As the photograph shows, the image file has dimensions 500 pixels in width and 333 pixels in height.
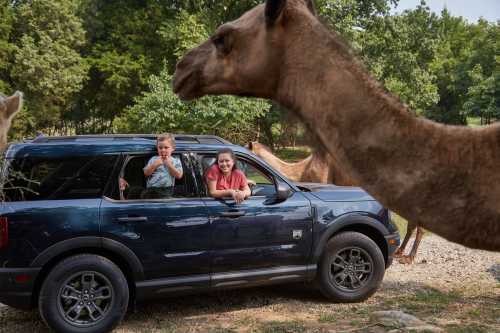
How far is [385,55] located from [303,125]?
26.6 meters

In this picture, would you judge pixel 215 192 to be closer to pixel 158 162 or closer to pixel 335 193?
pixel 158 162

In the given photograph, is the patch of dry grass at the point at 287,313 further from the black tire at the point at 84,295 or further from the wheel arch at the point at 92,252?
the wheel arch at the point at 92,252

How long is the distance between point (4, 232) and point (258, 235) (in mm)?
2774

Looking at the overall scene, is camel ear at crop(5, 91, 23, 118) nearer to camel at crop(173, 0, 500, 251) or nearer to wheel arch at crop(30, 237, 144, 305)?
camel at crop(173, 0, 500, 251)

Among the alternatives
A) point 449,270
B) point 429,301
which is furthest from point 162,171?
point 449,270

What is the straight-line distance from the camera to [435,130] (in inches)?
97.6

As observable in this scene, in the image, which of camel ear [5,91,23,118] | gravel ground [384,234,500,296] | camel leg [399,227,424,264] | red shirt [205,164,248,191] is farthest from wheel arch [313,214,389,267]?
camel ear [5,91,23,118]

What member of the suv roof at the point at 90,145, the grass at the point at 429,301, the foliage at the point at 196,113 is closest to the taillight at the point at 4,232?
the suv roof at the point at 90,145

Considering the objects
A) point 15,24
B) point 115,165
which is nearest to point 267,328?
point 115,165

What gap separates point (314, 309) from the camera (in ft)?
20.5

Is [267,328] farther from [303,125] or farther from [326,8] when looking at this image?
[326,8]

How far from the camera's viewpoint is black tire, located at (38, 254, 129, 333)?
4.98 m

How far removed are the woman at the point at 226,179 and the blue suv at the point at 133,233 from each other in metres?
0.13

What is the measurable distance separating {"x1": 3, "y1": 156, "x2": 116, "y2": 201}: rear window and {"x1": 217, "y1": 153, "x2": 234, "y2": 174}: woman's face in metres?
1.22
